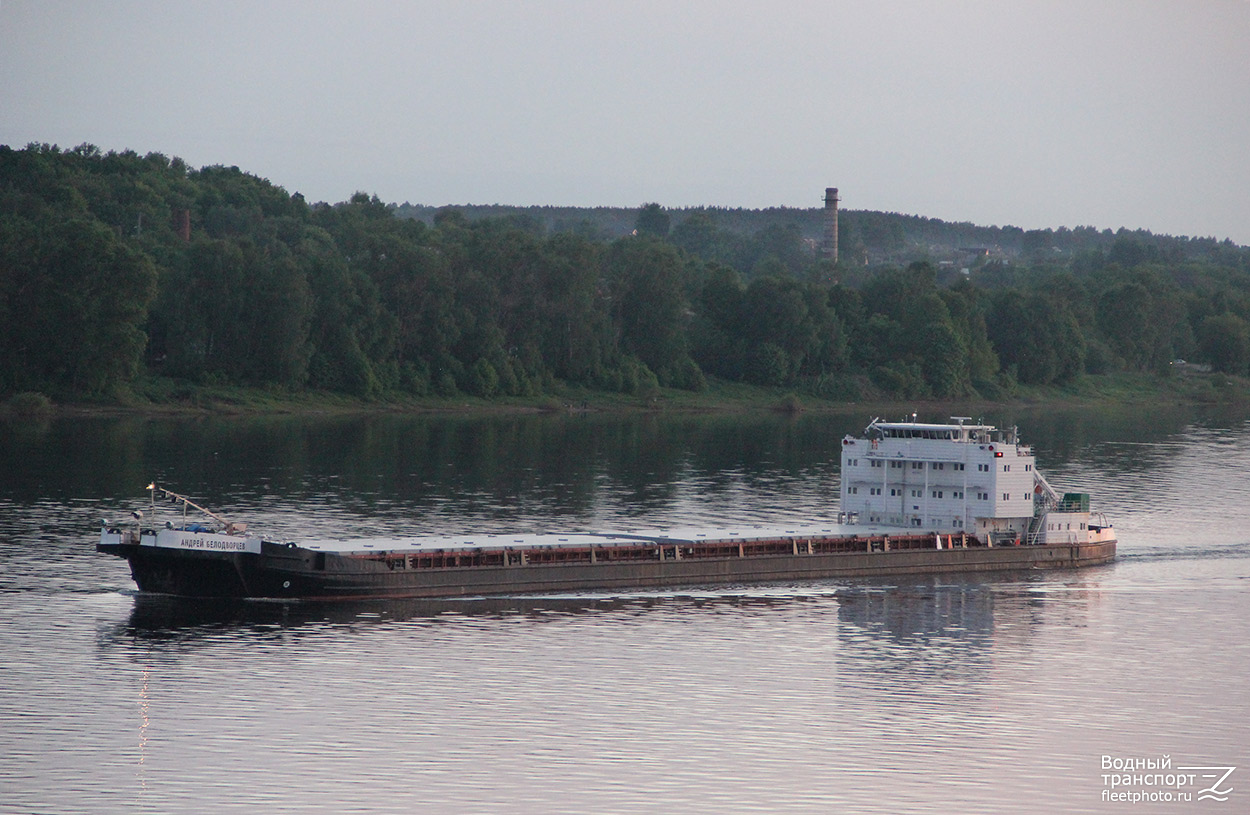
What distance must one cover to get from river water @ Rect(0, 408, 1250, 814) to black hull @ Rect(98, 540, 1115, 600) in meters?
1.02

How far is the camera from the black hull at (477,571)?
2611 inches

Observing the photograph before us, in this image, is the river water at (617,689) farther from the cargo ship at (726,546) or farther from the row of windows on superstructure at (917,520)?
the row of windows on superstructure at (917,520)

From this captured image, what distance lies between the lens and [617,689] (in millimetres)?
54344

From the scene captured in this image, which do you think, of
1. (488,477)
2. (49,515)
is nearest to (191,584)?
(49,515)

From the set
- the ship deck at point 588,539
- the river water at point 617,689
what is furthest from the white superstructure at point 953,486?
the river water at point 617,689

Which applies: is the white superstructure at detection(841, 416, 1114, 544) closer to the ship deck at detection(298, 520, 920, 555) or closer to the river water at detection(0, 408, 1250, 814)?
the ship deck at detection(298, 520, 920, 555)

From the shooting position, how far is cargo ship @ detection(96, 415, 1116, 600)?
66.6 m

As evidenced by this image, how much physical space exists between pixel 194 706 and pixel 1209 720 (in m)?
33.0

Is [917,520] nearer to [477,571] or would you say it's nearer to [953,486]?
[953,486]

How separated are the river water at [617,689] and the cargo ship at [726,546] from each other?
5.05 ft

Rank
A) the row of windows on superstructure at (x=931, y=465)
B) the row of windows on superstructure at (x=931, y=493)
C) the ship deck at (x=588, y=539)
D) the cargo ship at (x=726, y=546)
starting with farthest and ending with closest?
the row of windows on superstructure at (x=931, y=493), the row of windows on superstructure at (x=931, y=465), the ship deck at (x=588, y=539), the cargo ship at (x=726, y=546)

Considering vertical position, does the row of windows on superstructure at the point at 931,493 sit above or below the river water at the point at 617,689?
above

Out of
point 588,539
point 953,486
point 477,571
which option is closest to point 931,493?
point 953,486

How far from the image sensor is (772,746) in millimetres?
48406
